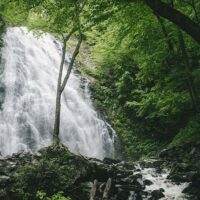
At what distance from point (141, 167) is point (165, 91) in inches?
126

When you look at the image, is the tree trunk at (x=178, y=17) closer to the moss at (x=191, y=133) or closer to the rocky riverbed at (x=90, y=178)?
the rocky riverbed at (x=90, y=178)

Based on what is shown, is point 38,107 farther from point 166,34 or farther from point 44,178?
point 44,178

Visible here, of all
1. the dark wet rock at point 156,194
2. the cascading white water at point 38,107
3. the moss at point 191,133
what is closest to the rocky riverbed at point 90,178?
the dark wet rock at point 156,194

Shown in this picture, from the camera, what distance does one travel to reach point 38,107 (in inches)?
→ 759

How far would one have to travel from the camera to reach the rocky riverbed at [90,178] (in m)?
9.11

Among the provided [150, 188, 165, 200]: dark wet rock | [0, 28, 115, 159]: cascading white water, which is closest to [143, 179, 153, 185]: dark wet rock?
[150, 188, 165, 200]: dark wet rock

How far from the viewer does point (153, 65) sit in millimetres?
14398

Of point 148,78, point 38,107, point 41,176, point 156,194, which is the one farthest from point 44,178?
point 38,107

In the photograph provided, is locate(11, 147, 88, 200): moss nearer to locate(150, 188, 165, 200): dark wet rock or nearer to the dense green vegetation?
locate(150, 188, 165, 200): dark wet rock

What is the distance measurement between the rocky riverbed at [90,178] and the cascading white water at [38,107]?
15.7 ft

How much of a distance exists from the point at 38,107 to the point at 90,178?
9.23 m

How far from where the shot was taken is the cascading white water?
17562mm

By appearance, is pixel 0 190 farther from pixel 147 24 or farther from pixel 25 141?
pixel 25 141

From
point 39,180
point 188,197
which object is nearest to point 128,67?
point 188,197
